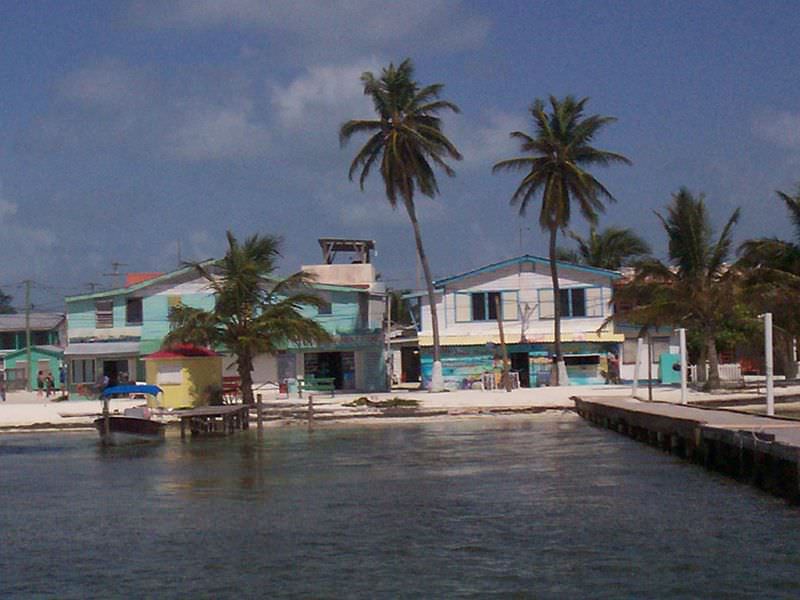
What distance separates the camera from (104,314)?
5862 cm

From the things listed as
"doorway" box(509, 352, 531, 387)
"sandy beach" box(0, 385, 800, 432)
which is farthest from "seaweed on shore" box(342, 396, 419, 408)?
"doorway" box(509, 352, 531, 387)

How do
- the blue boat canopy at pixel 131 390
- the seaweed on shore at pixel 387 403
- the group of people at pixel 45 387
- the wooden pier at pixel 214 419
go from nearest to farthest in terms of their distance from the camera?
the blue boat canopy at pixel 131 390
the wooden pier at pixel 214 419
the seaweed on shore at pixel 387 403
the group of people at pixel 45 387

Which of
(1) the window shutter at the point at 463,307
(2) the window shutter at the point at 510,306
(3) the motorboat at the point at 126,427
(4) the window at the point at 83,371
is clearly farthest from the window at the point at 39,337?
(3) the motorboat at the point at 126,427

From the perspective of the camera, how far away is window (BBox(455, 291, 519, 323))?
191 ft

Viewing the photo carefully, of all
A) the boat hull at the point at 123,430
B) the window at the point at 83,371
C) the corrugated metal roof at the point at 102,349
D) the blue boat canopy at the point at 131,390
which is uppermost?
the corrugated metal roof at the point at 102,349

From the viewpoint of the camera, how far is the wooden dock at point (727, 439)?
71.2 ft

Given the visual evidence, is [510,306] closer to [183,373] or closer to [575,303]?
[575,303]

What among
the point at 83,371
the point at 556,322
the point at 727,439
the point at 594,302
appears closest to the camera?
the point at 727,439

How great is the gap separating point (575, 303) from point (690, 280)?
33.0 ft

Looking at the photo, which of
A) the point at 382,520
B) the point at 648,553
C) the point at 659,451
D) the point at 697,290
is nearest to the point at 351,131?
the point at 697,290

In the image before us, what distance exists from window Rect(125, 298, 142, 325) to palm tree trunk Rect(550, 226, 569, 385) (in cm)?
2022

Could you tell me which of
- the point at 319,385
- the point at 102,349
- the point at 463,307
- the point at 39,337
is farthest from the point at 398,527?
the point at 39,337

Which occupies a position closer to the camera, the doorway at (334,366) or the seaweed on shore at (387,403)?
the seaweed on shore at (387,403)

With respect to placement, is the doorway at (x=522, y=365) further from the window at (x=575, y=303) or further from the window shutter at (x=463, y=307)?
the window shutter at (x=463, y=307)
